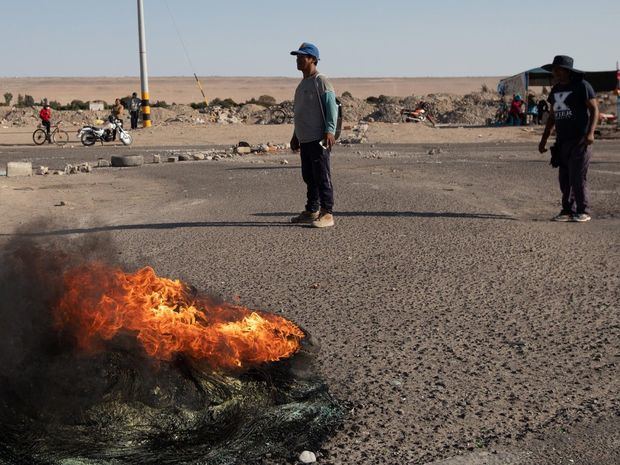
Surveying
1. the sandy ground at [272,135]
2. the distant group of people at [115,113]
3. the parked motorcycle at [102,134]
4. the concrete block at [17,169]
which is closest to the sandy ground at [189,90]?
the distant group of people at [115,113]

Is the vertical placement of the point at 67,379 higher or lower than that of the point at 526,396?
higher

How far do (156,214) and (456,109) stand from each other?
38.2 metres

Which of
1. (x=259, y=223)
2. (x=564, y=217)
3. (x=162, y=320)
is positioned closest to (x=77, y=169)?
(x=259, y=223)

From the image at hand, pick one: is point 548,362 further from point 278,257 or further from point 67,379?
point 278,257

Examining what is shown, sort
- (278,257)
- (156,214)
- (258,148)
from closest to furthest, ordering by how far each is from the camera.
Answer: (278,257) → (156,214) → (258,148)

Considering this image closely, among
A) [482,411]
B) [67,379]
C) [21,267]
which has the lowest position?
[482,411]

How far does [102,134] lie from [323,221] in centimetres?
2057

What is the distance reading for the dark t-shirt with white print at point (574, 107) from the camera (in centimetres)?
954

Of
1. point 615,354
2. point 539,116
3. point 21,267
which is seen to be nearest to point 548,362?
point 615,354

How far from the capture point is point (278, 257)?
7.96 m

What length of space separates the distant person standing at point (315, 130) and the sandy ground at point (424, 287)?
1.14 feet

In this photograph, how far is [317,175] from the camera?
9562 mm

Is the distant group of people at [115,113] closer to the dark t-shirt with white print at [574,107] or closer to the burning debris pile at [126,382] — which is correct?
the dark t-shirt with white print at [574,107]

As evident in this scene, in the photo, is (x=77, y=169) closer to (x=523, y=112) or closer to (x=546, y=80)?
(x=523, y=112)
